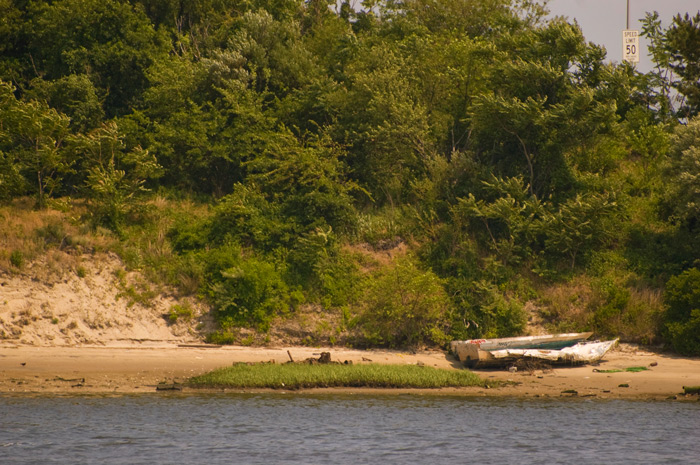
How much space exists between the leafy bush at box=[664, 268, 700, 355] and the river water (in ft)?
14.3

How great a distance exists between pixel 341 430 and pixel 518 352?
7569mm

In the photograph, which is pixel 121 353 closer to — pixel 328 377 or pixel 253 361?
pixel 253 361

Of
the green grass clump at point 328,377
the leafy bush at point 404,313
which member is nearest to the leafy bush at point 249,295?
the leafy bush at point 404,313

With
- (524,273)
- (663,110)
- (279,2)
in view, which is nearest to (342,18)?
(279,2)

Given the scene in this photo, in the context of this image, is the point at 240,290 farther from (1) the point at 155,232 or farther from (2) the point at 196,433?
(2) the point at 196,433

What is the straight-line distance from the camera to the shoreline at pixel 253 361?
21438mm

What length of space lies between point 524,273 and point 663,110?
12.9 metres

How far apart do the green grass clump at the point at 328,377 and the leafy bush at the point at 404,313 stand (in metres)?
3.65

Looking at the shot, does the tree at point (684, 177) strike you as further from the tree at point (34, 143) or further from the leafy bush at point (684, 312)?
the tree at point (34, 143)

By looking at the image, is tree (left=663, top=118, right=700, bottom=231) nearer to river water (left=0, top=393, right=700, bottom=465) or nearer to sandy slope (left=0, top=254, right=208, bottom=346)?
river water (left=0, top=393, right=700, bottom=465)

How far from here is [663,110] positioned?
1446 inches

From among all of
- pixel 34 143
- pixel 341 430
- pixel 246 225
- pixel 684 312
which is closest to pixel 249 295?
pixel 246 225

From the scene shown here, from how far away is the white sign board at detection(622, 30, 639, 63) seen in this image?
3841cm

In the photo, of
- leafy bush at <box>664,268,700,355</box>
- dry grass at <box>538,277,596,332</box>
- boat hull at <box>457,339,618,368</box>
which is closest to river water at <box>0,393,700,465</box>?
boat hull at <box>457,339,618,368</box>
